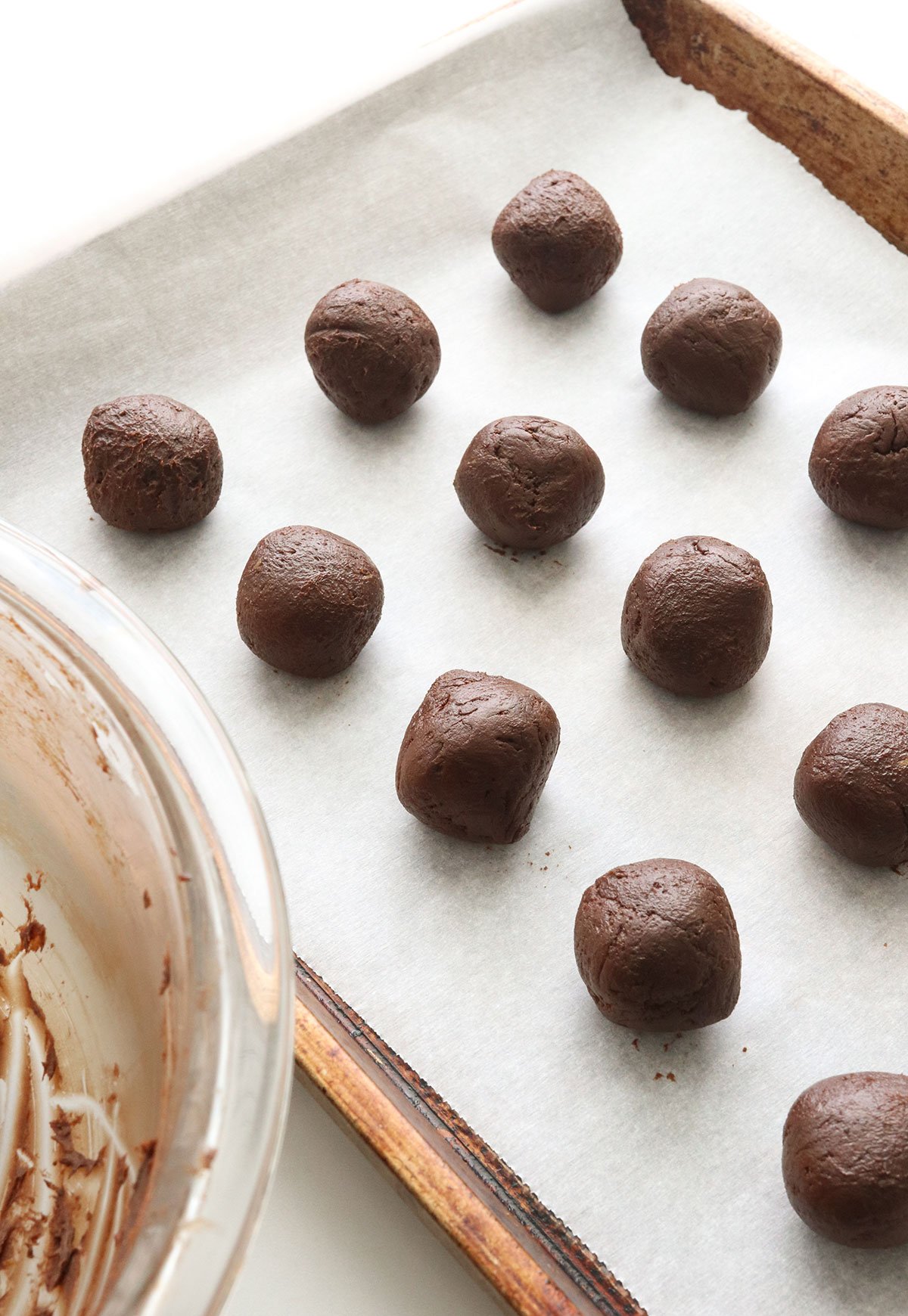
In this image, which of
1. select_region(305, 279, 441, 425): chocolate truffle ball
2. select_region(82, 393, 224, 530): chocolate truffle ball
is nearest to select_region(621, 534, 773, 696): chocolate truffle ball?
select_region(305, 279, 441, 425): chocolate truffle ball

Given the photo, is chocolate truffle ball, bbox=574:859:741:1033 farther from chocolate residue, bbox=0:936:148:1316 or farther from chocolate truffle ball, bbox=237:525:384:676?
chocolate residue, bbox=0:936:148:1316

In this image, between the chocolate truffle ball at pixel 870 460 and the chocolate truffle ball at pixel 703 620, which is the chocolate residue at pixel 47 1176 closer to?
the chocolate truffle ball at pixel 703 620

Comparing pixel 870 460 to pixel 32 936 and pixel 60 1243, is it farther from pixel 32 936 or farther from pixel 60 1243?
pixel 60 1243

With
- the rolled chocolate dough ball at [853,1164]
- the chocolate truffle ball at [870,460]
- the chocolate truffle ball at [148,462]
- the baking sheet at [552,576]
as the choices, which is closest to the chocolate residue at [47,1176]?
the baking sheet at [552,576]

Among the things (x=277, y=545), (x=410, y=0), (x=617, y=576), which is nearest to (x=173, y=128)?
(x=410, y=0)

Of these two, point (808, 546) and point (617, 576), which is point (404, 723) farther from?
point (808, 546)

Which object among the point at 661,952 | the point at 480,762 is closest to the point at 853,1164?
the point at 661,952
